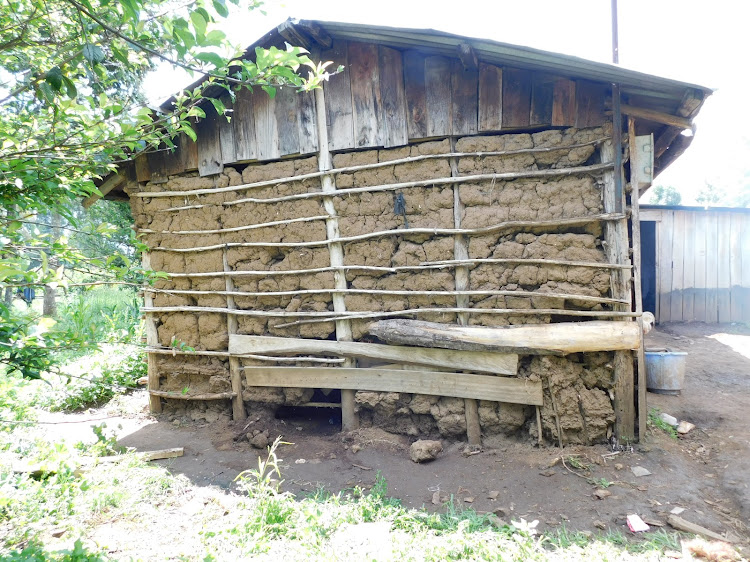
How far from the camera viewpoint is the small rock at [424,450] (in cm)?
427

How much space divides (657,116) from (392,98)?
8.53 ft

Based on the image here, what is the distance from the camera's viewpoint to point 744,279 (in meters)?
9.41

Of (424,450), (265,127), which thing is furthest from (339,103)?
(424,450)

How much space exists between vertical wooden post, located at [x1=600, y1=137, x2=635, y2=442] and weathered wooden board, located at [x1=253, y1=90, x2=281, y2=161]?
3634mm


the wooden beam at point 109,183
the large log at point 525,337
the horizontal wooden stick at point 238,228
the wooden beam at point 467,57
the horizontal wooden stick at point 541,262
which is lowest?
the large log at point 525,337

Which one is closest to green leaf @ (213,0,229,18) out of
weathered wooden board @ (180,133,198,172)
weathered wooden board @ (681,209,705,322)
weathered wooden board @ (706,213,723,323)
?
weathered wooden board @ (180,133,198,172)

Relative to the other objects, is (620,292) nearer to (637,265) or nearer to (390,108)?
(637,265)

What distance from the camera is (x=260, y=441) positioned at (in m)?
4.86

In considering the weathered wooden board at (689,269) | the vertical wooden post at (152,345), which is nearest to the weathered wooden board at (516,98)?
the vertical wooden post at (152,345)

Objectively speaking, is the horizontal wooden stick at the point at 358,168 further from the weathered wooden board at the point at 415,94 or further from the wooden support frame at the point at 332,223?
the weathered wooden board at the point at 415,94

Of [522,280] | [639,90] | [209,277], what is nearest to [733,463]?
[522,280]

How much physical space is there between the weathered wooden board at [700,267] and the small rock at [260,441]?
31.4ft

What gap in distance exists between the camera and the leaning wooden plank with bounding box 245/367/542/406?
4297 millimetres

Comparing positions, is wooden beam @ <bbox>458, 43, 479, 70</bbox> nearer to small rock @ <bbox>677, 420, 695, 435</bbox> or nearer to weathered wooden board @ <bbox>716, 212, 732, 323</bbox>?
small rock @ <bbox>677, 420, 695, 435</bbox>
